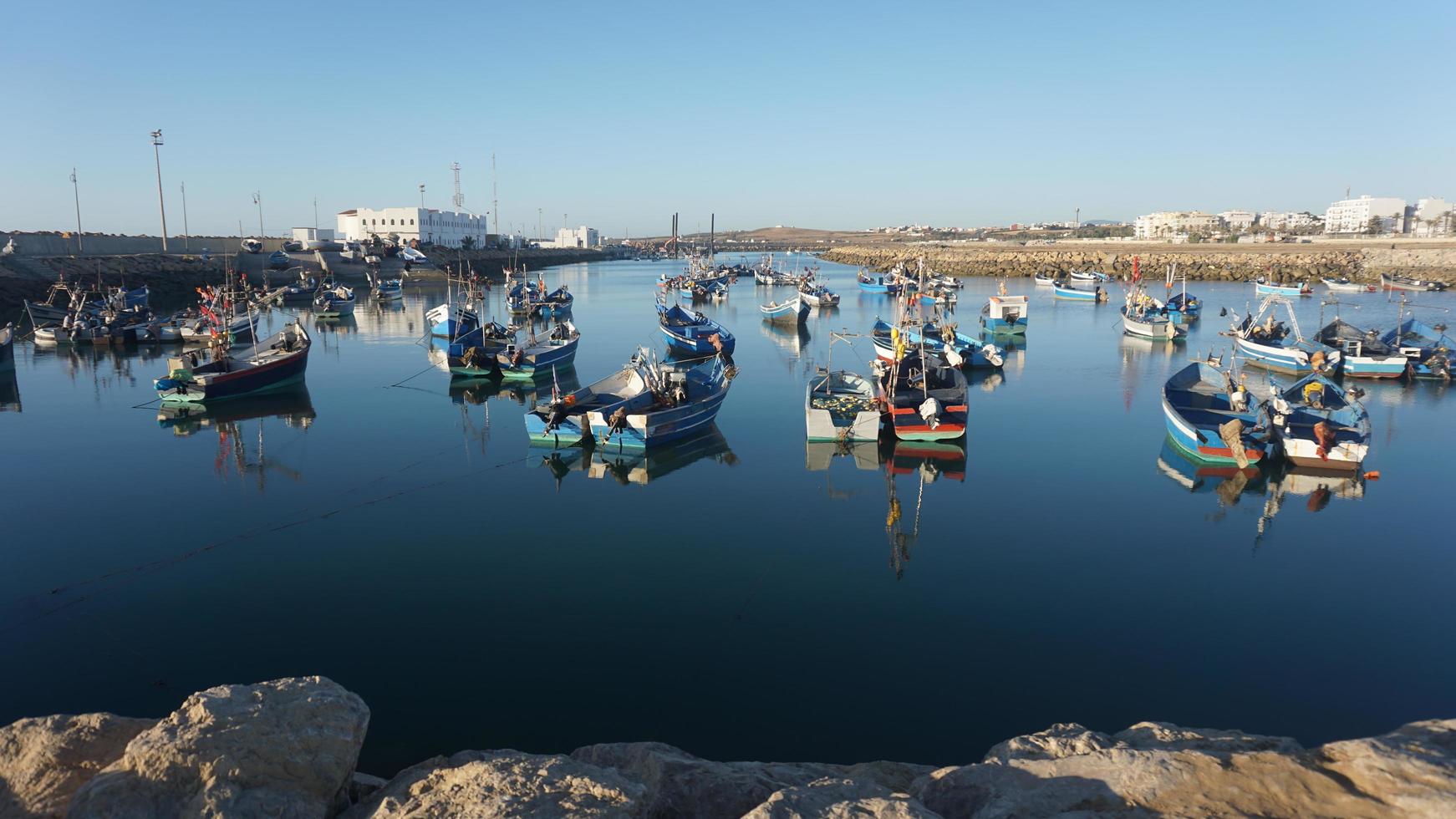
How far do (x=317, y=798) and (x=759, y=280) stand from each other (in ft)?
257

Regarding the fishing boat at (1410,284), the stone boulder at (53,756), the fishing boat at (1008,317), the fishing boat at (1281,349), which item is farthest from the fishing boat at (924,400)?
the fishing boat at (1410,284)

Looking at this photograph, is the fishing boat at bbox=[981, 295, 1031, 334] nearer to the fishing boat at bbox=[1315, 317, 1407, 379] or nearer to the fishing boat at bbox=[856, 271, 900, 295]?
the fishing boat at bbox=[1315, 317, 1407, 379]

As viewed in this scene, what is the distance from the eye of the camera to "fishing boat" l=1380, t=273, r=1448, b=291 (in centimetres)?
6003

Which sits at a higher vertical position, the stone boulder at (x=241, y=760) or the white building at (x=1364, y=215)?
the white building at (x=1364, y=215)

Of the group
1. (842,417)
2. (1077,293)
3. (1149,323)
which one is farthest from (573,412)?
(1077,293)

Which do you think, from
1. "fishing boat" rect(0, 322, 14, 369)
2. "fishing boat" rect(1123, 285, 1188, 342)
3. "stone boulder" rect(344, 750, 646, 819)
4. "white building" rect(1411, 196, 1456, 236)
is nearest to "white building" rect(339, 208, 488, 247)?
"fishing boat" rect(0, 322, 14, 369)

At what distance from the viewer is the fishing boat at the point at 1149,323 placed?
40.2 m

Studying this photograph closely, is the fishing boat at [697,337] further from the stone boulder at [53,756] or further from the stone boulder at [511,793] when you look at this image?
the stone boulder at [511,793]

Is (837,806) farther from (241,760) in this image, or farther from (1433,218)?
(1433,218)

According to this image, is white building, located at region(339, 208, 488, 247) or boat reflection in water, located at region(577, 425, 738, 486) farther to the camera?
white building, located at region(339, 208, 488, 247)

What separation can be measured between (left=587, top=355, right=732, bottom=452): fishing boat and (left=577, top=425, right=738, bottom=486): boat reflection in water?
0.21m

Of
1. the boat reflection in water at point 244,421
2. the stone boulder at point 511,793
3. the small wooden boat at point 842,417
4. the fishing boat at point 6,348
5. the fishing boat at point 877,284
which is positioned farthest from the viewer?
the fishing boat at point 877,284

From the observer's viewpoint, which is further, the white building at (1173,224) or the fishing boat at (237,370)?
the white building at (1173,224)

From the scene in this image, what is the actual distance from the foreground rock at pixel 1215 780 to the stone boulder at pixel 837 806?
680 millimetres
